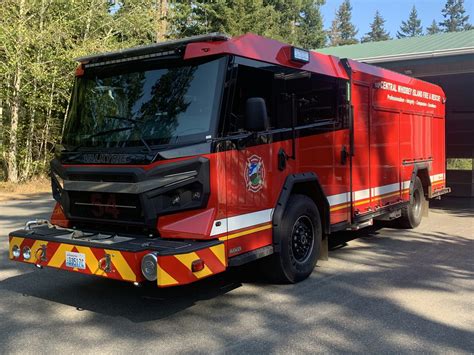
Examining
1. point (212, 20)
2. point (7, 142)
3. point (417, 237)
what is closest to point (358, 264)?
point (417, 237)

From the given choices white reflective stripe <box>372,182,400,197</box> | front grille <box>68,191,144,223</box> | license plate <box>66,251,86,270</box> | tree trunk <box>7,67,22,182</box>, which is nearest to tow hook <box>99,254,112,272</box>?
license plate <box>66,251,86,270</box>

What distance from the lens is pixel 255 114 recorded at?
4.85 metres

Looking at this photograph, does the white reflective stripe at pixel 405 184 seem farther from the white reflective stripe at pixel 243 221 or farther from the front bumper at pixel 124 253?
the front bumper at pixel 124 253

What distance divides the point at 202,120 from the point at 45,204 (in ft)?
36.5

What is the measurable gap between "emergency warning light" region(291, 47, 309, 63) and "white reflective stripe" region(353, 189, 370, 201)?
220 cm

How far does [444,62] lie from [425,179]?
3793 mm

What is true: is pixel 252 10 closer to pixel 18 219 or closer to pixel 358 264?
pixel 18 219

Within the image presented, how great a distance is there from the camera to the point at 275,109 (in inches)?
217

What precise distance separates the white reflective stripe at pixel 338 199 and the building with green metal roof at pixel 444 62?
22.5 ft

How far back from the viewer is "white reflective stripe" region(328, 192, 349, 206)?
6.54 meters

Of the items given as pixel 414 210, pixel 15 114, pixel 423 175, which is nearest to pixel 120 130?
pixel 414 210

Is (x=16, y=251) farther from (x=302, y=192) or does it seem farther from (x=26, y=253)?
(x=302, y=192)

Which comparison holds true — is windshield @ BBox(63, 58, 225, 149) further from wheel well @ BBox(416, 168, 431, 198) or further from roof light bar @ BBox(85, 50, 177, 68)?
wheel well @ BBox(416, 168, 431, 198)

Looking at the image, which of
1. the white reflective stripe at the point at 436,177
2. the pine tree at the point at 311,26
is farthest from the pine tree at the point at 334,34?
the white reflective stripe at the point at 436,177
